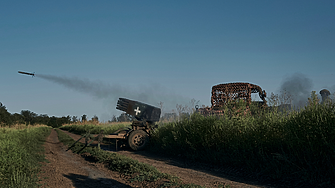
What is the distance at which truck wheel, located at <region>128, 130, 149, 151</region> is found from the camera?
42.0ft

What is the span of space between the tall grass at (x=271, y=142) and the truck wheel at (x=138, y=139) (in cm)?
227

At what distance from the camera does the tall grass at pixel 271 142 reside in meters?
5.77

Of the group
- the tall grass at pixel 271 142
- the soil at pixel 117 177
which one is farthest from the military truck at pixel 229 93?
the soil at pixel 117 177

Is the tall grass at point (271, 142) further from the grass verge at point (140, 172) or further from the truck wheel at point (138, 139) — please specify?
the grass verge at point (140, 172)

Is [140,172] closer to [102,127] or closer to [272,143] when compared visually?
[272,143]

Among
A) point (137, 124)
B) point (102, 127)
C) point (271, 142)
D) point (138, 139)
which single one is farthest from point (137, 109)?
point (102, 127)

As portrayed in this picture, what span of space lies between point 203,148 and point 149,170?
3.33 meters

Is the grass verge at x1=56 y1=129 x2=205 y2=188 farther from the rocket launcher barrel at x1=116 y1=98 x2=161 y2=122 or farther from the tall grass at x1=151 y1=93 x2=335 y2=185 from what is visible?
the rocket launcher barrel at x1=116 y1=98 x2=161 y2=122

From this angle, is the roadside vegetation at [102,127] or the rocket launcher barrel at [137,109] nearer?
the rocket launcher barrel at [137,109]

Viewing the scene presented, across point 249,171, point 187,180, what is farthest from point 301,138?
point 187,180

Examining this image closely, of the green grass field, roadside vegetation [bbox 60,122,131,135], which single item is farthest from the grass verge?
roadside vegetation [bbox 60,122,131,135]

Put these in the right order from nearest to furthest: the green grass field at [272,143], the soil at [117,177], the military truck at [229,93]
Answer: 1. the green grass field at [272,143]
2. the soil at [117,177]
3. the military truck at [229,93]

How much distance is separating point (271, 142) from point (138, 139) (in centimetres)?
768

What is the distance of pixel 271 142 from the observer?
23.8ft
